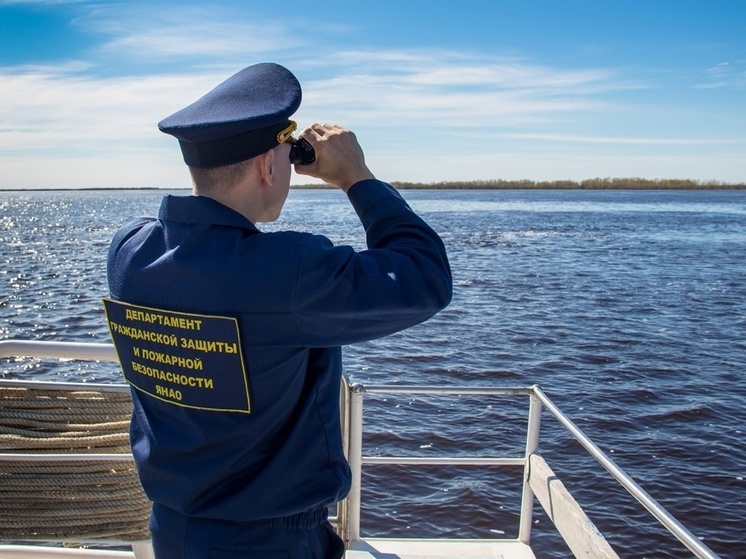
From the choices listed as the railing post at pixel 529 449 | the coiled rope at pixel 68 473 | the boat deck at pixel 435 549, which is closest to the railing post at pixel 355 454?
the boat deck at pixel 435 549

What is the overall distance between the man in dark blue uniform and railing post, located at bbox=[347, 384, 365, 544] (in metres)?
1.52

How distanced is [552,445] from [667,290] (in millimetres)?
15089

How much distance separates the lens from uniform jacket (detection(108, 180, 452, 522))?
160cm

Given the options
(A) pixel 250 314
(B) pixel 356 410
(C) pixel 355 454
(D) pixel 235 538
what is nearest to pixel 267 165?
(A) pixel 250 314

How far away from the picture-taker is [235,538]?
5.79ft

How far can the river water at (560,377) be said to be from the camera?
9.19 metres

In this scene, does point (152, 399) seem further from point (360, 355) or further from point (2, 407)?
point (360, 355)

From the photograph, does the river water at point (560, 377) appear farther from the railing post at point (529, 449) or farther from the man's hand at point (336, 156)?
the man's hand at point (336, 156)

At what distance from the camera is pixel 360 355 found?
1535 cm

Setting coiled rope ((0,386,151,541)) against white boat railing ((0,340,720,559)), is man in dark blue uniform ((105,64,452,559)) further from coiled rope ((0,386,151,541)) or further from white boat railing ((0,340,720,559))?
coiled rope ((0,386,151,541))

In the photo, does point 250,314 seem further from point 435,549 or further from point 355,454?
point 435,549

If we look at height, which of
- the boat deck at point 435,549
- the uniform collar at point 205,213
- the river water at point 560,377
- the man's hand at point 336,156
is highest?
the man's hand at point 336,156

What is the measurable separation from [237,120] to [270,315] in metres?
0.44

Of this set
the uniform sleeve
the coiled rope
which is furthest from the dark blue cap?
the coiled rope
